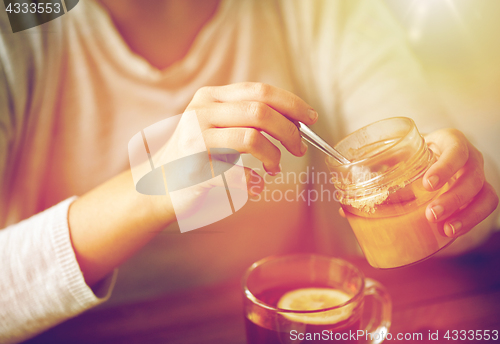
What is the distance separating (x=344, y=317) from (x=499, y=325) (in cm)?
19

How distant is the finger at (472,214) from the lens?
0.23 meters

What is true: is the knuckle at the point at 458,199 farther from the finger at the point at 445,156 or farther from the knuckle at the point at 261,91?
→ the knuckle at the point at 261,91

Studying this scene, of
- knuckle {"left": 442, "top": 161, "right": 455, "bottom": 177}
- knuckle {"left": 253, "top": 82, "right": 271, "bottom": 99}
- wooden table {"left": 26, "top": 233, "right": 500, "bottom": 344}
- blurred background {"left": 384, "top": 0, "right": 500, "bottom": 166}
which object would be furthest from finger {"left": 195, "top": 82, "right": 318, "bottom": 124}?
blurred background {"left": 384, "top": 0, "right": 500, "bottom": 166}

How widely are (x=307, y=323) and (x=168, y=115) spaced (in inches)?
11.0

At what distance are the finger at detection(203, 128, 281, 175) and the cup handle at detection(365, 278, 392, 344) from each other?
0.15 metres

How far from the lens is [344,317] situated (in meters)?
0.21

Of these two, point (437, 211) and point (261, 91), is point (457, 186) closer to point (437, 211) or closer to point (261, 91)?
point (437, 211)

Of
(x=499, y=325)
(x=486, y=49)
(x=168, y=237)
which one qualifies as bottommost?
(x=499, y=325)

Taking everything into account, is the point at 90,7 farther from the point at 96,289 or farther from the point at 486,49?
the point at 486,49

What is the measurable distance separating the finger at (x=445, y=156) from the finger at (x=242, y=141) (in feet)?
0.37

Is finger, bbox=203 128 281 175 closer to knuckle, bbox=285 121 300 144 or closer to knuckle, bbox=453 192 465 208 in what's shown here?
knuckle, bbox=285 121 300 144

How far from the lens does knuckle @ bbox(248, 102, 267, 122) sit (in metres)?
0.21

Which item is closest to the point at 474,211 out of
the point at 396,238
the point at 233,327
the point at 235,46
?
the point at 396,238

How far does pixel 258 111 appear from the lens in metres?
0.21
